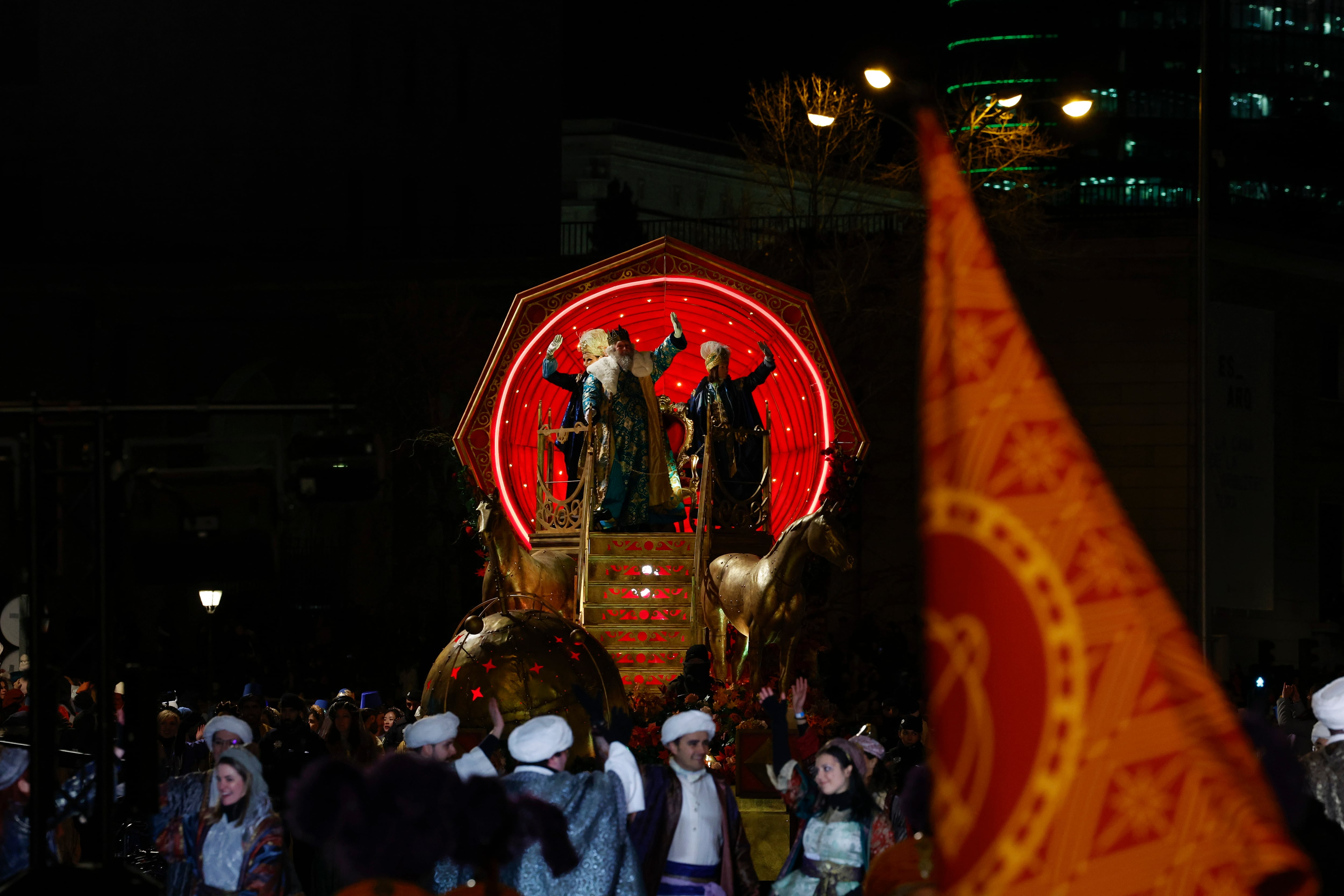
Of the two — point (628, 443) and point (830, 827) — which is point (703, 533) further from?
point (830, 827)

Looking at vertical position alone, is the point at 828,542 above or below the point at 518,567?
above

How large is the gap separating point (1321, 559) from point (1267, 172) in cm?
2534

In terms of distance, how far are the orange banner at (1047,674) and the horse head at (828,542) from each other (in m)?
11.0

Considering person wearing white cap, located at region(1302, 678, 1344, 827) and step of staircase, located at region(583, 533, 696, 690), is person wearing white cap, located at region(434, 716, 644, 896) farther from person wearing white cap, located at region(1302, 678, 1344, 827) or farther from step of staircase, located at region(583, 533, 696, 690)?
step of staircase, located at region(583, 533, 696, 690)

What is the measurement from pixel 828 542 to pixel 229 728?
719 cm

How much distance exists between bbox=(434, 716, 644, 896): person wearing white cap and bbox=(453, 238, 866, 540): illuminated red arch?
30.1 feet

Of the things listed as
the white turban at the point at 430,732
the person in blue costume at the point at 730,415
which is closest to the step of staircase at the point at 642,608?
the person in blue costume at the point at 730,415

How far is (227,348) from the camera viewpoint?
1342 inches

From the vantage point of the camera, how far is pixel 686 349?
1892 centimetres

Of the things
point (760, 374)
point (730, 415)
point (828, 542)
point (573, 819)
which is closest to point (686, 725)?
point (573, 819)

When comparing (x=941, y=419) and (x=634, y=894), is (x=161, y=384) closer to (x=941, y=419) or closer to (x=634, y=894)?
(x=634, y=894)

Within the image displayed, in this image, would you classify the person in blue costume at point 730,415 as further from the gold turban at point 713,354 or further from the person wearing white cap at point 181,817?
the person wearing white cap at point 181,817

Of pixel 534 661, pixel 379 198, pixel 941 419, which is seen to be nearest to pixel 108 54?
pixel 379 198

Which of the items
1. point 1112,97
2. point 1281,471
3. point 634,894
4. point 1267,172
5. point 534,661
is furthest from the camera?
point 1112,97
